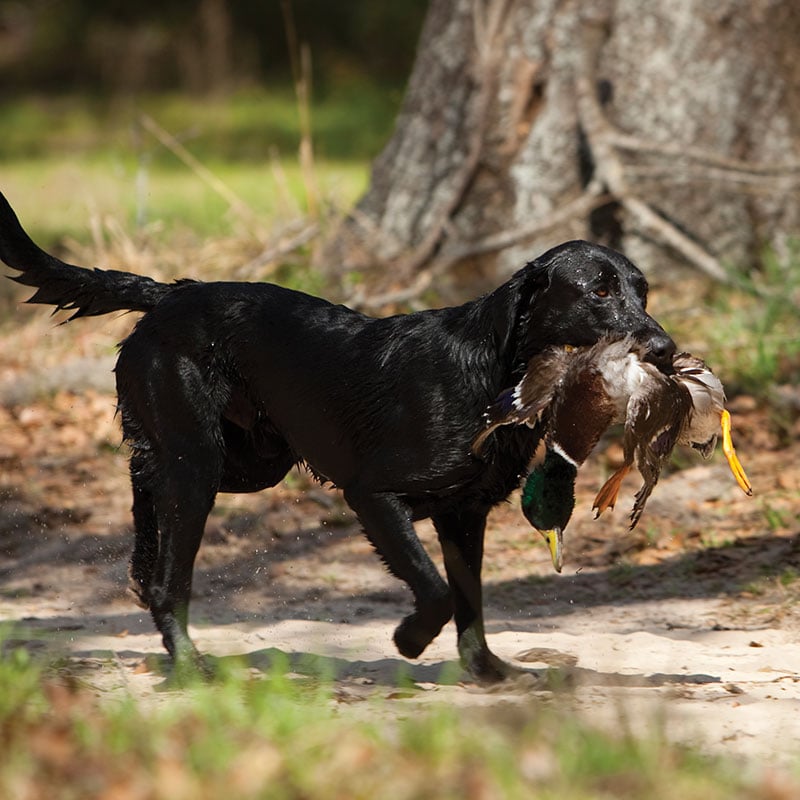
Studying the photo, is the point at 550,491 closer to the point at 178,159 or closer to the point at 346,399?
the point at 346,399

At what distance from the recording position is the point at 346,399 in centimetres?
445

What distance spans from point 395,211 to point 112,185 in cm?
648

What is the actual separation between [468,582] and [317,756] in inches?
62.9

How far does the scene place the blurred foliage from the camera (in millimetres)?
24906

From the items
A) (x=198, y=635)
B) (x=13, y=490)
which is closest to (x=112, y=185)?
(x=13, y=490)

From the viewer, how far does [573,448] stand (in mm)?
4188

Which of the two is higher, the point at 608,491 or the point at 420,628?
the point at 608,491

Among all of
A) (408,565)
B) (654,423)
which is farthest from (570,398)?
(408,565)

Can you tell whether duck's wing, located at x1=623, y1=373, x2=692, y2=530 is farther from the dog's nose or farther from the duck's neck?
the duck's neck

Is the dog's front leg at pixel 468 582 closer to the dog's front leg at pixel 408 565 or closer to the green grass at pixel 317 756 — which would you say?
the dog's front leg at pixel 408 565

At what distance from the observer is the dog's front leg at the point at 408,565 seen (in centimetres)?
414

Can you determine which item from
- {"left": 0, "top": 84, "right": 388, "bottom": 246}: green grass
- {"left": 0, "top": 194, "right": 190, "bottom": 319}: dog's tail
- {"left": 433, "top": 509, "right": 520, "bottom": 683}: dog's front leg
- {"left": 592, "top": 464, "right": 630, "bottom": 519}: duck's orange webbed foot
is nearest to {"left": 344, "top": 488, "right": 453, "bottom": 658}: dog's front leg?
{"left": 433, "top": 509, "right": 520, "bottom": 683}: dog's front leg

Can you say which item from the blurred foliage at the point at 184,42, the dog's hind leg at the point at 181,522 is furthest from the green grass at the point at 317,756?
the blurred foliage at the point at 184,42

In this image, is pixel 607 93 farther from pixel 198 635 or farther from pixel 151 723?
pixel 151 723
